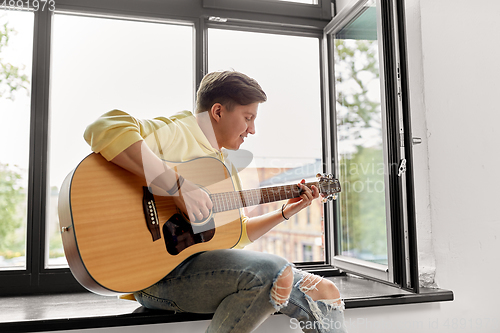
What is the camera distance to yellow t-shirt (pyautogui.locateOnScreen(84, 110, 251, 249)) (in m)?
0.98

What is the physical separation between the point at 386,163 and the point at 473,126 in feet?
1.57

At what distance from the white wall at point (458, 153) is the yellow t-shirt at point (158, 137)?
33.5 inches

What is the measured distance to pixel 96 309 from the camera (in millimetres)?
1221

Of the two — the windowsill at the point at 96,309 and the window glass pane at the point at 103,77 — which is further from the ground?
the window glass pane at the point at 103,77

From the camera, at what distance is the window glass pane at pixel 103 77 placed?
155 cm

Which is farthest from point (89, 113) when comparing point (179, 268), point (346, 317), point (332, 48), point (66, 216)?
point (346, 317)

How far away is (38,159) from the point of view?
150 cm

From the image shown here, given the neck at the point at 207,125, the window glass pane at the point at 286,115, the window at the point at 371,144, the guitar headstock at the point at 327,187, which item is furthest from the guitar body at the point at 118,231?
the window at the point at 371,144

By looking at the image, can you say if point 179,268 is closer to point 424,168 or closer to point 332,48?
point 424,168

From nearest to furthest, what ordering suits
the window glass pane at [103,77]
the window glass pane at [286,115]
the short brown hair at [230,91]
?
the short brown hair at [230,91], the window glass pane at [103,77], the window glass pane at [286,115]

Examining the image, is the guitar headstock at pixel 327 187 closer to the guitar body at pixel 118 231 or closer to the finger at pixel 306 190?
the finger at pixel 306 190

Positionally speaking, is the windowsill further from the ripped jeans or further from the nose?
the nose

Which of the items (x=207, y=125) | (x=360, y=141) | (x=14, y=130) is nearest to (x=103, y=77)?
(x=14, y=130)

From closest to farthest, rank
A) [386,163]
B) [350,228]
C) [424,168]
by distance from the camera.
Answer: [386,163] → [424,168] → [350,228]
